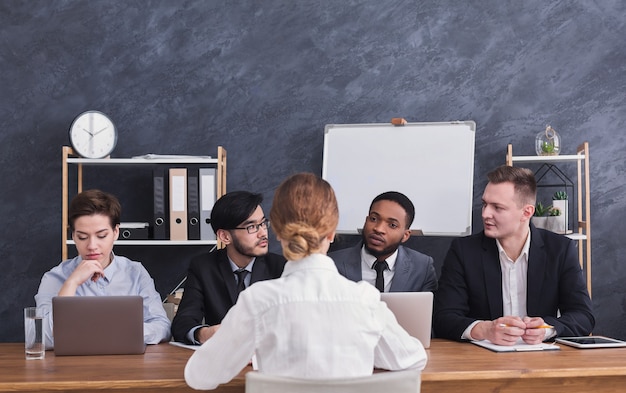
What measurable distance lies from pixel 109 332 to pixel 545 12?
10.3ft

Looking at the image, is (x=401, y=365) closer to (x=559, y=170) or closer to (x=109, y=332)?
(x=109, y=332)

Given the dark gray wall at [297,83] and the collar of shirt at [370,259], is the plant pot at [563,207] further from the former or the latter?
the collar of shirt at [370,259]

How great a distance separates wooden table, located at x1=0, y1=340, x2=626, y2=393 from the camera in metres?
2.04

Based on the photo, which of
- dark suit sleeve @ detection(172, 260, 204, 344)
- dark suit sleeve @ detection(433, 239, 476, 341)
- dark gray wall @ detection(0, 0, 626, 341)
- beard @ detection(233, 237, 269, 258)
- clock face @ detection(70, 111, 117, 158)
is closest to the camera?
dark suit sleeve @ detection(172, 260, 204, 344)

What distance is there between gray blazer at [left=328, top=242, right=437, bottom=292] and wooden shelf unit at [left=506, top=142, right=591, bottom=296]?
97cm

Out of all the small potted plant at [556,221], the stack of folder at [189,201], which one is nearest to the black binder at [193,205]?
the stack of folder at [189,201]

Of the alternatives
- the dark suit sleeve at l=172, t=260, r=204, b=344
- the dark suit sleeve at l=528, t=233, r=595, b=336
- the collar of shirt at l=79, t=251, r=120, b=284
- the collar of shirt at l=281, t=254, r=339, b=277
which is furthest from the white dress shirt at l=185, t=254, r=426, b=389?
the dark suit sleeve at l=528, t=233, r=595, b=336

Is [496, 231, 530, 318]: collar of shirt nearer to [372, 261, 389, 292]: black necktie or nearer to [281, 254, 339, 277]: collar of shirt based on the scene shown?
[372, 261, 389, 292]: black necktie

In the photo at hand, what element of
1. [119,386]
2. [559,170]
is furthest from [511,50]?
[119,386]

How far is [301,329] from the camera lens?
177 cm

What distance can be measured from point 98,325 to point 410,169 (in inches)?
88.0

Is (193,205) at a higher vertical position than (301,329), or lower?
higher

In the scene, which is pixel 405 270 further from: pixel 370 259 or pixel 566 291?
pixel 566 291

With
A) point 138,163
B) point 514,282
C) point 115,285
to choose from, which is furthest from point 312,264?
point 138,163
